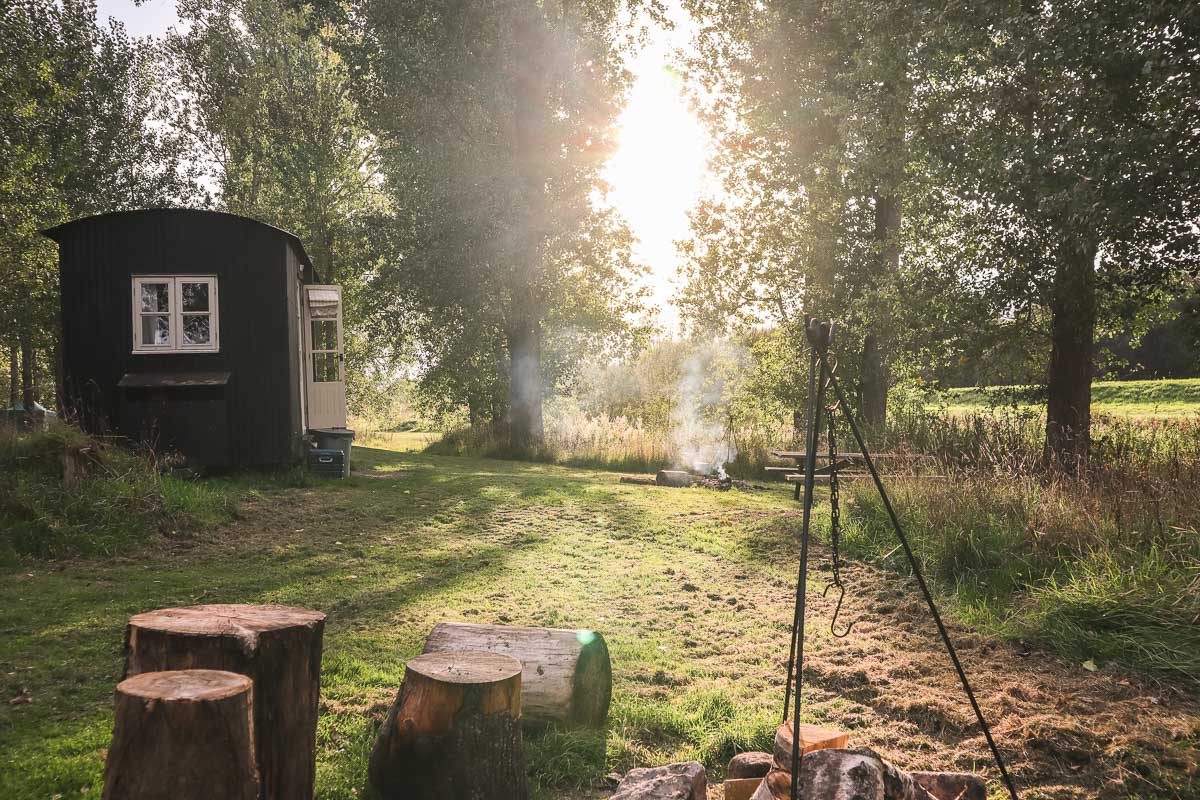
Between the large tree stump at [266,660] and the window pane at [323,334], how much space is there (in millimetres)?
14501

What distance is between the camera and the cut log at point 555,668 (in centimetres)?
402

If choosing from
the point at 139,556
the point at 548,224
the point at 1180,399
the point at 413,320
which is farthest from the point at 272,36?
the point at 1180,399

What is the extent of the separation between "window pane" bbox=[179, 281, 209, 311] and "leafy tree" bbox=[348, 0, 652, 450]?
6.03 m

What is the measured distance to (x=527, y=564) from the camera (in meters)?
7.80

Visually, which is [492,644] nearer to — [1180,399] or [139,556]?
[139,556]

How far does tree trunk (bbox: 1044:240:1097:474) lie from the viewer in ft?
30.6

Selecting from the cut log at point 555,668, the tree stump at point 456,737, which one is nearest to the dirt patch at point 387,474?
the cut log at point 555,668

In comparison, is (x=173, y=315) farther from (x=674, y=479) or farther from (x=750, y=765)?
(x=750, y=765)

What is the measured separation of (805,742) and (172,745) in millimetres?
2460

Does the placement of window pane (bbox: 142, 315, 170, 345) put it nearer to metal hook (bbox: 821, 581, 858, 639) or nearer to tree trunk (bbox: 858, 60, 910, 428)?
metal hook (bbox: 821, 581, 858, 639)

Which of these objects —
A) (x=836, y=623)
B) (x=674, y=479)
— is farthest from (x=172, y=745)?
(x=674, y=479)

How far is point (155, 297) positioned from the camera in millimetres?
12156

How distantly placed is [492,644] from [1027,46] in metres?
8.64

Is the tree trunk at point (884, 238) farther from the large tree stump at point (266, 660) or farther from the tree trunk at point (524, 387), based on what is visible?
the large tree stump at point (266, 660)
